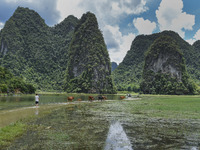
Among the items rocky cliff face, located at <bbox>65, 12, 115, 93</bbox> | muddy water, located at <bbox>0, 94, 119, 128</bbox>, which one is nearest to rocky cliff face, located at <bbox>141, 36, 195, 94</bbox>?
rocky cliff face, located at <bbox>65, 12, 115, 93</bbox>

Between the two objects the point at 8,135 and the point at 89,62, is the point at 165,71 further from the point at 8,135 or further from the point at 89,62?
the point at 8,135

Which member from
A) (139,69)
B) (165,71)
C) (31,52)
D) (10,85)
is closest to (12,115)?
(10,85)

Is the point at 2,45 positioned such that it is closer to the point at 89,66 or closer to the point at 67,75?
the point at 67,75

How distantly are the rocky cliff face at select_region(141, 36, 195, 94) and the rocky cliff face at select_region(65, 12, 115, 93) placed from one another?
87.0ft

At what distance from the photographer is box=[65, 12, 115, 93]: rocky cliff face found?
11912 cm

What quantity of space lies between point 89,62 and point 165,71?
169 ft

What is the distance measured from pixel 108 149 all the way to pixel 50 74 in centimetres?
16585

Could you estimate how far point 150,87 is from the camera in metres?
113

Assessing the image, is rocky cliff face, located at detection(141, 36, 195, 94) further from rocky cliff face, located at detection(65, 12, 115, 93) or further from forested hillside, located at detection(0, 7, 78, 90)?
forested hillside, located at detection(0, 7, 78, 90)

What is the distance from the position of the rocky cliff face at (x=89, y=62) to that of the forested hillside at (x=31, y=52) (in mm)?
26842

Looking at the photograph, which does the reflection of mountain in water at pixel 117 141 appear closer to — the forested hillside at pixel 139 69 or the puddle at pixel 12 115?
the puddle at pixel 12 115

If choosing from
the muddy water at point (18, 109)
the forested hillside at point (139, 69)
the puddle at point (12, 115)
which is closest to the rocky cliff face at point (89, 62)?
the forested hillside at point (139, 69)

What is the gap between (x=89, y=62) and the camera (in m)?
124

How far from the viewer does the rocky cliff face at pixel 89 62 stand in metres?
119
